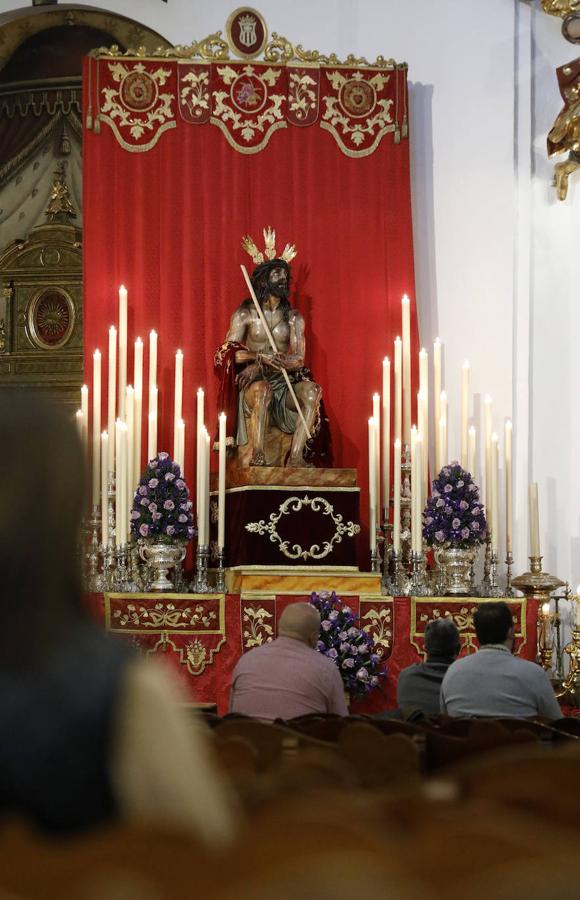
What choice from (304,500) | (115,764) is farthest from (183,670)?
(115,764)

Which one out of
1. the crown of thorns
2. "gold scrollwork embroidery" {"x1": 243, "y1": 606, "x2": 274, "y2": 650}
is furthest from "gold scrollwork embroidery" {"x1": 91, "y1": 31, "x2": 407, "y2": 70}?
"gold scrollwork embroidery" {"x1": 243, "y1": 606, "x2": 274, "y2": 650}

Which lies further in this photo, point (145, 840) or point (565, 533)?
point (565, 533)

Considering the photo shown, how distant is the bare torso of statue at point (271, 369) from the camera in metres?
7.93

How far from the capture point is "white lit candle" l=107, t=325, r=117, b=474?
26.0 ft

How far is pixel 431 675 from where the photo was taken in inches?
191

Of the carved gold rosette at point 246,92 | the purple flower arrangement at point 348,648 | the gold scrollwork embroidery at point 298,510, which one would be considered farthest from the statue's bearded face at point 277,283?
the purple flower arrangement at point 348,648

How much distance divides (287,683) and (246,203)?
203 inches

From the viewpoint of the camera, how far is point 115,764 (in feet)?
4.45

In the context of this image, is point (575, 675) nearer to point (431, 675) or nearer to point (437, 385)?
point (437, 385)

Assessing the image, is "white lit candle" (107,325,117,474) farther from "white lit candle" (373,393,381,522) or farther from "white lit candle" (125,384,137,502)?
"white lit candle" (373,393,381,522)

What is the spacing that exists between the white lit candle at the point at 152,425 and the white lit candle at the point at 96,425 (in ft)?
1.04

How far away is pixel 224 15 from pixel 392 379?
2.82 m

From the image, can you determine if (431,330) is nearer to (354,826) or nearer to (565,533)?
(565,533)

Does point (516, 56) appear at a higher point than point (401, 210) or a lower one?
higher
